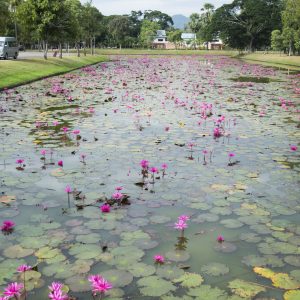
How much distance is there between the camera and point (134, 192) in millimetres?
6094

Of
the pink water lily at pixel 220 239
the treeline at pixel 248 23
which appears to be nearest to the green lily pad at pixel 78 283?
the pink water lily at pixel 220 239

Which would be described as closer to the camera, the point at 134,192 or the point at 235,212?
the point at 235,212

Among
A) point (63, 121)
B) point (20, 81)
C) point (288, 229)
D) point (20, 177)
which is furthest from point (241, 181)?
point (20, 81)

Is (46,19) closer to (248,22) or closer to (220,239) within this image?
(220,239)

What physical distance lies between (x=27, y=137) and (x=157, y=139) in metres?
3.12

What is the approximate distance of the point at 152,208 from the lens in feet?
18.1

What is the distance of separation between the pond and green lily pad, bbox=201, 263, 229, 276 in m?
0.02

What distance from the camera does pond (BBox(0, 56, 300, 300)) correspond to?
3857mm

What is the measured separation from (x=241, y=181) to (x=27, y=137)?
5396 mm

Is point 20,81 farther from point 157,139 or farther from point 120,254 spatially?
point 120,254

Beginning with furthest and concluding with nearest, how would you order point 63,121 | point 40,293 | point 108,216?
point 63,121 → point 108,216 → point 40,293

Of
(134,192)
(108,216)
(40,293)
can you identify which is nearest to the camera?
(40,293)

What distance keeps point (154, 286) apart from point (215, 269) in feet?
2.27

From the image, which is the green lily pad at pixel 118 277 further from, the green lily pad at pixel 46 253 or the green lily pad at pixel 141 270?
the green lily pad at pixel 46 253
